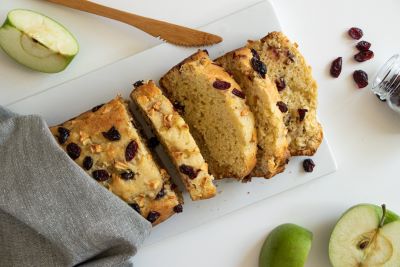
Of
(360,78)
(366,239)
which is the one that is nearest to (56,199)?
(366,239)

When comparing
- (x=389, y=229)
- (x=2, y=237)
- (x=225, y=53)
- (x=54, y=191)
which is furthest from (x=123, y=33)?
(x=389, y=229)

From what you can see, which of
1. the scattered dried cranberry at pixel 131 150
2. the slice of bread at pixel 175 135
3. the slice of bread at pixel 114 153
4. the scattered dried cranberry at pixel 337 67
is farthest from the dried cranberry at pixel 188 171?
the scattered dried cranberry at pixel 337 67

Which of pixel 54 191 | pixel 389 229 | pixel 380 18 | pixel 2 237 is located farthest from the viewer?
pixel 380 18

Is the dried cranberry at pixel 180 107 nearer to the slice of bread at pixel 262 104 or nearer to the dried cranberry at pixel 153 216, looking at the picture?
the slice of bread at pixel 262 104

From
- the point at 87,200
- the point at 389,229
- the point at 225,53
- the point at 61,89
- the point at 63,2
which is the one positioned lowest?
the point at 389,229

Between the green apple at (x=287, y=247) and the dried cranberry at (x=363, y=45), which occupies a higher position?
the dried cranberry at (x=363, y=45)

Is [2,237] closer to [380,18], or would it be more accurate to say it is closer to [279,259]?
[279,259]
